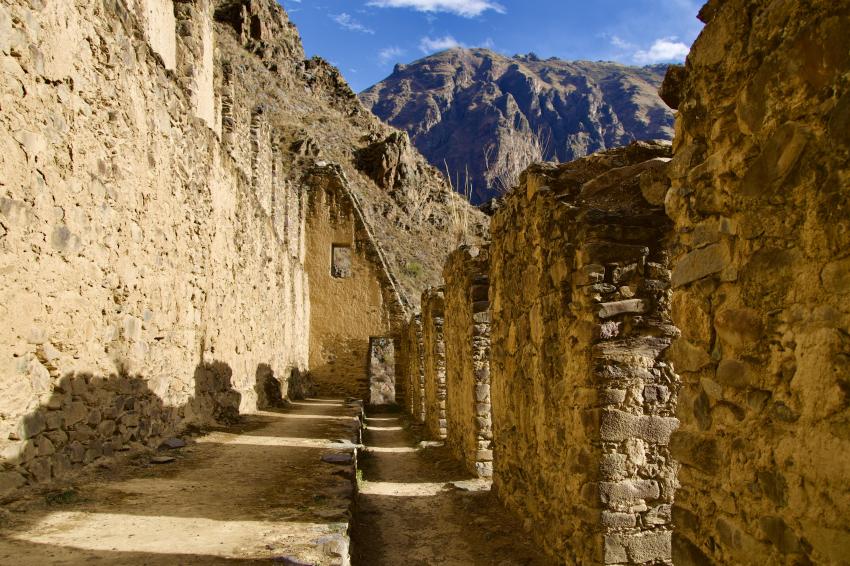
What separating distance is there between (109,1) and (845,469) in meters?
6.53

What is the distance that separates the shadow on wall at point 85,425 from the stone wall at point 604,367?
141 inches

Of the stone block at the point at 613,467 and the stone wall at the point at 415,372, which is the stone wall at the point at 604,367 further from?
the stone wall at the point at 415,372

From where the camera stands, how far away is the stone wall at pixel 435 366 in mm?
11320

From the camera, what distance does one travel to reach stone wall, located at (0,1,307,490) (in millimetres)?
4398

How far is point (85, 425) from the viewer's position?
5414 millimetres

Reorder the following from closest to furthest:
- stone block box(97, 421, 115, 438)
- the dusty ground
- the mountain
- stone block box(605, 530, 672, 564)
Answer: the dusty ground → stone block box(605, 530, 672, 564) → stone block box(97, 421, 115, 438) → the mountain

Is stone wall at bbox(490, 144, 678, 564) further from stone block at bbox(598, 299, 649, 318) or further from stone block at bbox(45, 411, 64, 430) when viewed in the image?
stone block at bbox(45, 411, 64, 430)

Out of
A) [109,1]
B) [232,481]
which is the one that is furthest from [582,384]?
[109,1]

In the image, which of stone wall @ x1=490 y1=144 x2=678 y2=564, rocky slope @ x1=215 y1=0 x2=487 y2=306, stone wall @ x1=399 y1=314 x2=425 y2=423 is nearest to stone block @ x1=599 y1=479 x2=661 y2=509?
stone wall @ x1=490 y1=144 x2=678 y2=564

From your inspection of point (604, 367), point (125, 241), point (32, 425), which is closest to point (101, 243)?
point (125, 241)

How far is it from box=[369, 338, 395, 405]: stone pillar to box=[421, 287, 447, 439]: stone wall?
31.4 ft

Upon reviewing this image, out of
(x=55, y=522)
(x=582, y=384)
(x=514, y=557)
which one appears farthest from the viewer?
(x=514, y=557)

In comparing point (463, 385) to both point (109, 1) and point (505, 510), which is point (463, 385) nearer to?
point (505, 510)

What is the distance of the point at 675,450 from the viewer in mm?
2682
